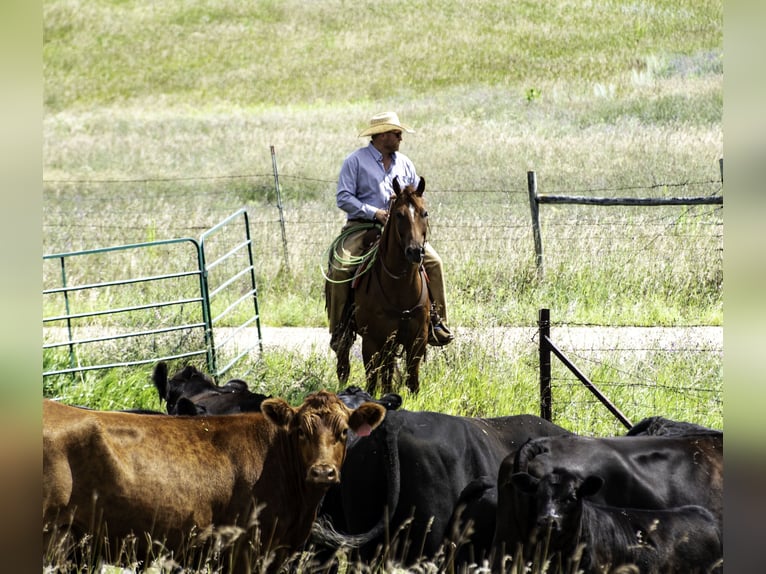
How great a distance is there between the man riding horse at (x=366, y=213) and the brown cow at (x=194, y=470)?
4.70m

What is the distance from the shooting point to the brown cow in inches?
191

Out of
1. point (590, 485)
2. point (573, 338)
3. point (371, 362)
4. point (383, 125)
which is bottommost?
point (573, 338)

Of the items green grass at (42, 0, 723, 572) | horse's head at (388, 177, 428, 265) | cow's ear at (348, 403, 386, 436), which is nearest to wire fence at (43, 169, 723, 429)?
green grass at (42, 0, 723, 572)

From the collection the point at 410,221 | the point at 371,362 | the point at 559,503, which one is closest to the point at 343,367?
the point at 371,362

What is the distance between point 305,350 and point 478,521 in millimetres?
6054

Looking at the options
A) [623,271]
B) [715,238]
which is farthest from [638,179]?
[623,271]

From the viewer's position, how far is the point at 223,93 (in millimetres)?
44969

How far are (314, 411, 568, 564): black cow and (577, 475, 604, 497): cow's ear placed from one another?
3.06 ft

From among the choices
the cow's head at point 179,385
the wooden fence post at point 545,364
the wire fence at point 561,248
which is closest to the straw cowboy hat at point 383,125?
the wooden fence post at point 545,364

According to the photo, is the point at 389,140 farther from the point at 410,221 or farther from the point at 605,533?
the point at 605,533

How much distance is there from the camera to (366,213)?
33.4 feet

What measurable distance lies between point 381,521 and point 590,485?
1.35 m

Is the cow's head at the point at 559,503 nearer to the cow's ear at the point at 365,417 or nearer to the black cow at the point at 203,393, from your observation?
the cow's ear at the point at 365,417

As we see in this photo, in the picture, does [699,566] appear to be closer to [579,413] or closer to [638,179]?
[579,413]
